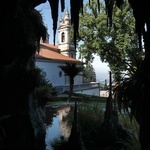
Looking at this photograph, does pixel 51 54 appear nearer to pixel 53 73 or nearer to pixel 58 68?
pixel 58 68

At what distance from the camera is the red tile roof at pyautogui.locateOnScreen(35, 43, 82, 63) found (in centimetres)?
3888

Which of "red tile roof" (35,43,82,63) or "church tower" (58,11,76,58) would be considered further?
"church tower" (58,11,76,58)

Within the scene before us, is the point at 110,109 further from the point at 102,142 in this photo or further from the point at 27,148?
the point at 27,148

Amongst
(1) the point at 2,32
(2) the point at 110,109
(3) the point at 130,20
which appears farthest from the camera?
(3) the point at 130,20

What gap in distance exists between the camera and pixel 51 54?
147 ft

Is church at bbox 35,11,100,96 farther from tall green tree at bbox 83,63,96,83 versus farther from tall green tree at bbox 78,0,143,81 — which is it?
tall green tree at bbox 78,0,143,81

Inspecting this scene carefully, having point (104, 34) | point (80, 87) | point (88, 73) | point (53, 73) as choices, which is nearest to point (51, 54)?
point (53, 73)

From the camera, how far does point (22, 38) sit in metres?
6.36

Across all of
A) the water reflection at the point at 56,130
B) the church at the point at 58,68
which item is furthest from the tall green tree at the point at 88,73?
the water reflection at the point at 56,130

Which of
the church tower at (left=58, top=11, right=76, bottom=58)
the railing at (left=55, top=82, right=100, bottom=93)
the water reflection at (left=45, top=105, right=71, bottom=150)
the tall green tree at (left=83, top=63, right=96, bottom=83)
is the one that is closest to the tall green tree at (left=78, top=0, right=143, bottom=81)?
the tall green tree at (left=83, top=63, right=96, bottom=83)

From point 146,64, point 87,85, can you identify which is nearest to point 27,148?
point 146,64

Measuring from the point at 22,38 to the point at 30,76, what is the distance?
1.34 meters

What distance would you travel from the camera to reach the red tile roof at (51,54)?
38875 mm

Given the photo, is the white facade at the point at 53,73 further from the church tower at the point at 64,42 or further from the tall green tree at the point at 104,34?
the church tower at the point at 64,42
